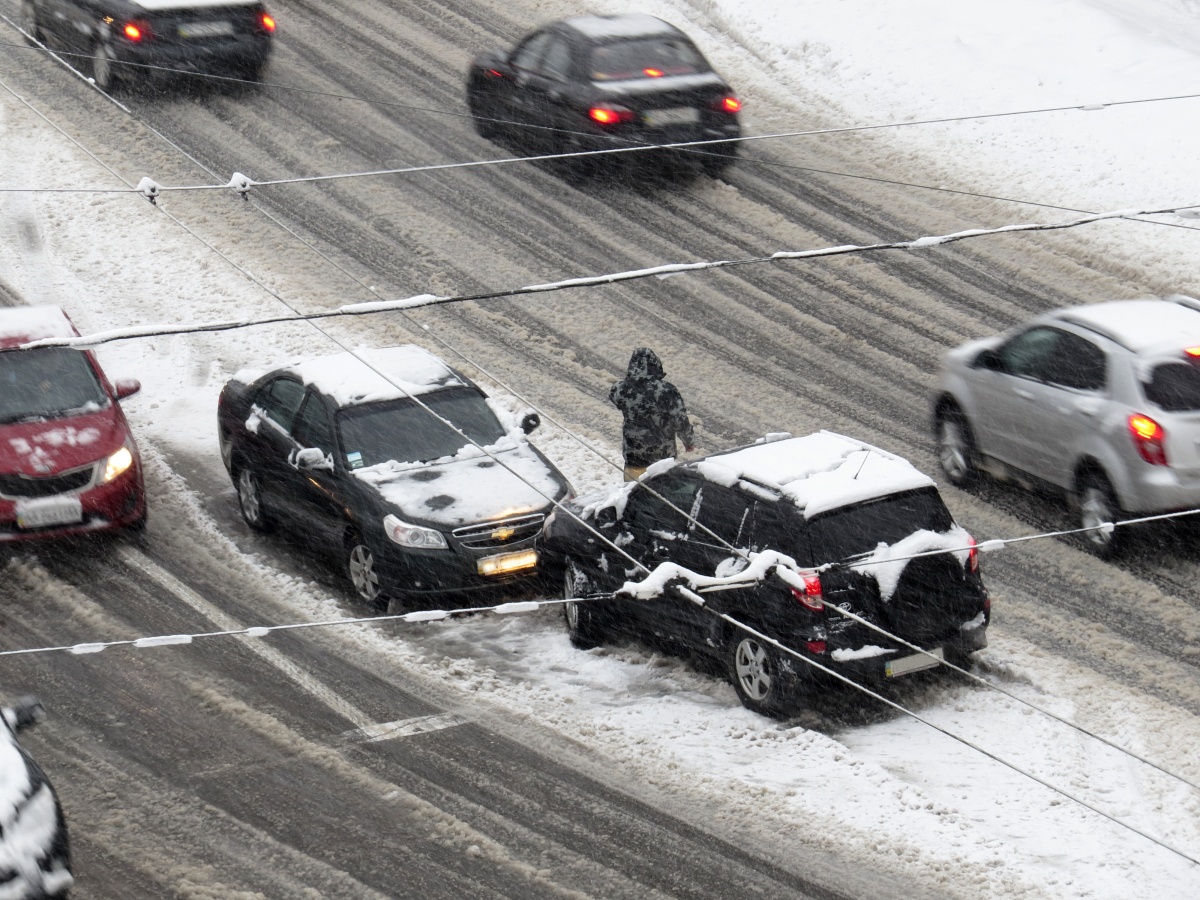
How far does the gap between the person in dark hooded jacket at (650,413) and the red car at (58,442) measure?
4112mm

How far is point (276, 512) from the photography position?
13.5 metres

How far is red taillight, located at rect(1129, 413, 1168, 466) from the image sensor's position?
39.2 ft

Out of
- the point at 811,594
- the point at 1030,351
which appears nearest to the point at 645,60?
the point at 1030,351

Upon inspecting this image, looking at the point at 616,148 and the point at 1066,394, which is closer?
the point at 1066,394

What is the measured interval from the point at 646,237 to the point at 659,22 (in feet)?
10.3

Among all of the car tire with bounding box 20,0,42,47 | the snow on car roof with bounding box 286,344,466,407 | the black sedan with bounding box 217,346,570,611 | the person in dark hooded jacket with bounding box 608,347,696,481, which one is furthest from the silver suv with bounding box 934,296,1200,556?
the car tire with bounding box 20,0,42,47

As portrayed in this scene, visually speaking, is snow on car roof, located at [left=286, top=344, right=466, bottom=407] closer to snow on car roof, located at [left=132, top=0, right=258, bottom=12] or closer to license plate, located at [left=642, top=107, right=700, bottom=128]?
license plate, located at [left=642, top=107, right=700, bottom=128]

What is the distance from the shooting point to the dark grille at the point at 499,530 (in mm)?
12125

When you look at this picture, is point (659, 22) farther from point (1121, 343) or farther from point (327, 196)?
point (1121, 343)

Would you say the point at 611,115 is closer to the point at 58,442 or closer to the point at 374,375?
the point at 374,375

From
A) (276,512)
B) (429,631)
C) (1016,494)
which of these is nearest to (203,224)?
(276,512)

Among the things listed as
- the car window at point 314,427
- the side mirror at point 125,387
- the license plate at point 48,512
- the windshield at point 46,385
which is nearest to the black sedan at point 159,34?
the windshield at point 46,385

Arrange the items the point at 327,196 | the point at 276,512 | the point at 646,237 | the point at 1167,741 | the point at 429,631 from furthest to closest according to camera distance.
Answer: the point at 327,196
the point at 646,237
the point at 276,512
the point at 429,631
the point at 1167,741

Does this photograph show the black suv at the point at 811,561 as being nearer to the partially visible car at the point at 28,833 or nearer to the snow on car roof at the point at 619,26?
the partially visible car at the point at 28,833
